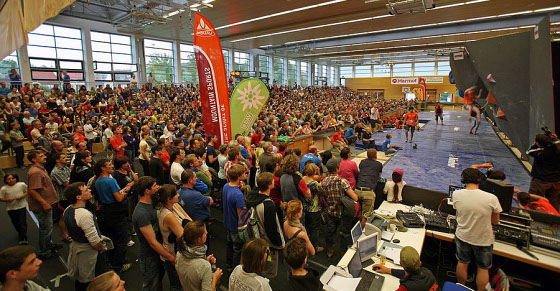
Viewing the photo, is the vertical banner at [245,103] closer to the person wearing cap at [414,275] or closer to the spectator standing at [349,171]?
the spectator standing at [349,171]

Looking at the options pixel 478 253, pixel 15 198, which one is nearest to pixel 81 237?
pixel 15 198

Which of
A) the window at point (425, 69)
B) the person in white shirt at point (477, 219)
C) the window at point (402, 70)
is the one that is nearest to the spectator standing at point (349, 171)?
the person in white shirt at point (477, 219)

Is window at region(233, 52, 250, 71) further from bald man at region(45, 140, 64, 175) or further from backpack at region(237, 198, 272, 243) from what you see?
backpack at region(237, 198, 272, 243)

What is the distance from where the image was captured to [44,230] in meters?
3.77

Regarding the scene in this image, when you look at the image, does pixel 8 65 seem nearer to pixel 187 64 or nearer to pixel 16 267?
pixel 187 64

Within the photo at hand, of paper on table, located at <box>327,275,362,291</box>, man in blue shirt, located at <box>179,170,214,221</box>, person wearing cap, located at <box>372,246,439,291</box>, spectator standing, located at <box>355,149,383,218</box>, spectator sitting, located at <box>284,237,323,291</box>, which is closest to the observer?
spectator sitting, located at <box>284,237,323,291</box>

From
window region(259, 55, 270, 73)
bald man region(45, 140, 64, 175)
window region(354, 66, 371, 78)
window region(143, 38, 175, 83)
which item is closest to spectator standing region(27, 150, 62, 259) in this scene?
bald man region(45, 140, 64, 175)

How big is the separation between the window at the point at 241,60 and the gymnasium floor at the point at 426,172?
693 inches

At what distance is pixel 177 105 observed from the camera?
1568 cm

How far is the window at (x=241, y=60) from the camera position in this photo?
2697cm

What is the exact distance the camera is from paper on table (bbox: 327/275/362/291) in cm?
254

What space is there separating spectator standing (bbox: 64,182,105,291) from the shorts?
4.03 meters

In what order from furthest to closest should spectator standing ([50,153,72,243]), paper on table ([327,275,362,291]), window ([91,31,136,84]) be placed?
window ([91,31,136,84]) < spectator standing ([50,153,72,243]) < paper on table ([327,275,362,291])

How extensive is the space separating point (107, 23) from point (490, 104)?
2096cm
